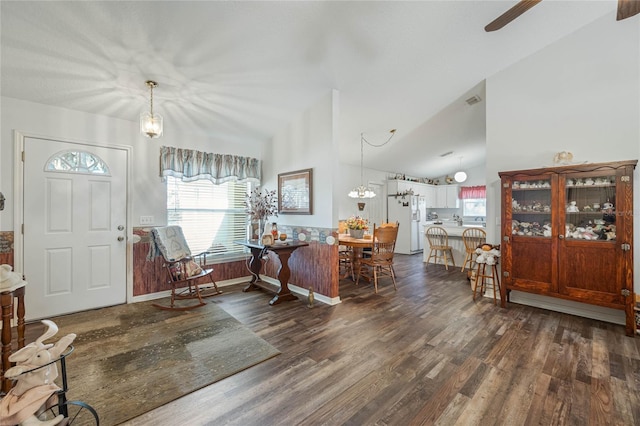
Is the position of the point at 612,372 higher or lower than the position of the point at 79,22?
lower

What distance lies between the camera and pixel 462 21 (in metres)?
2.65

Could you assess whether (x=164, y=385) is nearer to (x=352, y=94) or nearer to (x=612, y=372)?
(x=612, y=372)

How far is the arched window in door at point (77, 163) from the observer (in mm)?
3090

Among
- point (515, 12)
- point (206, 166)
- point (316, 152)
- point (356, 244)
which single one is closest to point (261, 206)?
point (206, 166)

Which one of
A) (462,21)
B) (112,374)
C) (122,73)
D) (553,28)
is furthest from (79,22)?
(553,28)

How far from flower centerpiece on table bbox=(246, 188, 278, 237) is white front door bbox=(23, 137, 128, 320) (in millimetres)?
1716

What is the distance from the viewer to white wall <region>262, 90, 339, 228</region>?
138 inches

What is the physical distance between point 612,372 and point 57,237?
5.44 m

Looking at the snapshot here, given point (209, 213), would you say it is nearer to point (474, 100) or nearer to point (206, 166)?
point (206, 166)

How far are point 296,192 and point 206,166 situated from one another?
1.46 meters

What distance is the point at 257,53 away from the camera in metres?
2.64

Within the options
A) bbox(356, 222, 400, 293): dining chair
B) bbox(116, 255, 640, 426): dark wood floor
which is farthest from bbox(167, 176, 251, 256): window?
bbox(356, 222, 400, 293): dining chair

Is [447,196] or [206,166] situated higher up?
[206,166]

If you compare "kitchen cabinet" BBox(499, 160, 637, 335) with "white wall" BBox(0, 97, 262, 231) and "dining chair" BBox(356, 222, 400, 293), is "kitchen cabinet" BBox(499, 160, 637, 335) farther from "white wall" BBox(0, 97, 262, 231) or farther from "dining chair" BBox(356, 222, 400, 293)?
"white wall" BBox(0, 97, 262, 231)
